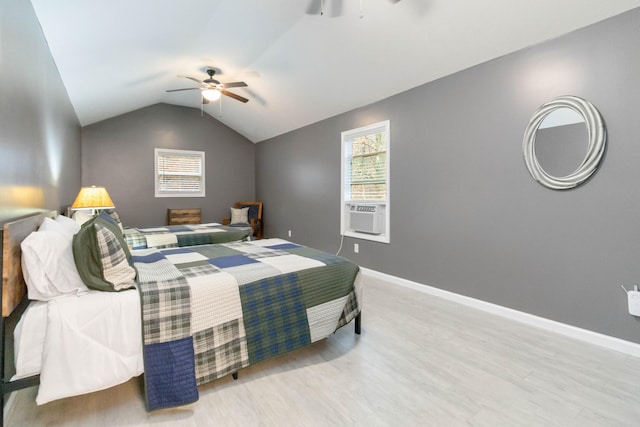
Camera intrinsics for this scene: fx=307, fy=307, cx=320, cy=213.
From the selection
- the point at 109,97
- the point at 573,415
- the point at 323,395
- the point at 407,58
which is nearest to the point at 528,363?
the point at 573,415

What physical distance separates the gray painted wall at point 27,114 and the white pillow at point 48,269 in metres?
0.25

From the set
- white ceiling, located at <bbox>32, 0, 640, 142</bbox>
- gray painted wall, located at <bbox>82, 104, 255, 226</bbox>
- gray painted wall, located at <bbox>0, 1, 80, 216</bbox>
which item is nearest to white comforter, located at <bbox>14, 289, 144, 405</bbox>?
gray painted wall, located at <bbox>0, 1, 80, 216</bbox>

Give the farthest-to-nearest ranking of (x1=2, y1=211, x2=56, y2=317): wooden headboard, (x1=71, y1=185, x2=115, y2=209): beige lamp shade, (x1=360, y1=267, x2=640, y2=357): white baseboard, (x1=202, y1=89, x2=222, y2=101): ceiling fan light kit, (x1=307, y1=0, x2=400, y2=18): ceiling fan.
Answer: (x1=202, y1=89, x2=222, y2=101): ceiling fan light kit → (x1=71, y1=185, x2=115, y2=209): beige lamp shade → (x1=307, y1=0, x2=400, y2=18): ceiling fan → (x1=360, y1=267, x2=640, y2=357): white baseboard → (x1=2, y1=211, x2=56, y2=317): wooden headboard

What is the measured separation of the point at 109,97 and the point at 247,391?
487cm

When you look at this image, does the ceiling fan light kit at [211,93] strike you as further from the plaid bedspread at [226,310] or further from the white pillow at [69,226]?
the plaid bedspread at [226,310]

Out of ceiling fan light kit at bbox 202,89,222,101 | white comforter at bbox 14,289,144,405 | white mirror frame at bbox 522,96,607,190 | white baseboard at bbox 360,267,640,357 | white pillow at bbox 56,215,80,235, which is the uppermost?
ceiling fan light kit at bbox 202,89,222,101

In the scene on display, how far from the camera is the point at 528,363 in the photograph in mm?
2047

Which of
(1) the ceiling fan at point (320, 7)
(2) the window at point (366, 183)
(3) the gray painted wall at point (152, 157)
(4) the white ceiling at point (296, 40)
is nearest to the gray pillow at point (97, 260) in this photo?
(4) the white ceiling at point (296, 40)

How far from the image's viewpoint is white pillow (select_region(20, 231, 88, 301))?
1.47 m

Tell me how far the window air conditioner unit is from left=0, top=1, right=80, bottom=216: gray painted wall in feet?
→ 11.2

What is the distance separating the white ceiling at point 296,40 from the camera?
7.89 feet

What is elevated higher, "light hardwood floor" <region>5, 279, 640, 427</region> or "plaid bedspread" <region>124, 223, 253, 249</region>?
"plaid bedspread" <region>124, 223, 253, 249</region>

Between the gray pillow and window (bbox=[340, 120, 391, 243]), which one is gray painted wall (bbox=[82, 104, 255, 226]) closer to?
window (bbox=[340, 120, 391, 243])

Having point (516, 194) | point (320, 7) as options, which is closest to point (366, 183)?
point (516, 194)
